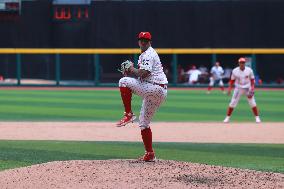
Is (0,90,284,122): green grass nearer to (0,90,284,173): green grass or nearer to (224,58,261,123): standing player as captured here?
(0,90,284,173): green grass

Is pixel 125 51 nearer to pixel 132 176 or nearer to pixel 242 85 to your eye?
pixel 242 85

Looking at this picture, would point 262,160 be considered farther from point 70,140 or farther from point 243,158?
point 70,140

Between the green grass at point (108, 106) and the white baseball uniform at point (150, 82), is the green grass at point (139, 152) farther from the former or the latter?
the green grass at point (108, 106)

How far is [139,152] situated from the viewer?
13484 mm

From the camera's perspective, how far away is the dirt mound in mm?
9109

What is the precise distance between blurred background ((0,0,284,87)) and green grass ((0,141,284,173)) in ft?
77.3

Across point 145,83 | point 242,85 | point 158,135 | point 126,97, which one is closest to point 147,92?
point 145,83

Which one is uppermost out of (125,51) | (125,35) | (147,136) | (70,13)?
(70,13)

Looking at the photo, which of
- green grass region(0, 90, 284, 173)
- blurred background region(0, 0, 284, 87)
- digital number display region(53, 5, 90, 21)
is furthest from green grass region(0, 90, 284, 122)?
digital number display region(53, 5, 90, 21)

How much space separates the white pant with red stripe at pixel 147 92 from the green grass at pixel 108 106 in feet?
33.0

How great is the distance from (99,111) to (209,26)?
16879 mm

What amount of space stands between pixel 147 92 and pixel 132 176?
4.39 feet

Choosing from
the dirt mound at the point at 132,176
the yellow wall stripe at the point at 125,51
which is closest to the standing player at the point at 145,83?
the dirt mound at the point at 132,176

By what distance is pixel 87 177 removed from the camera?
31.2ft
